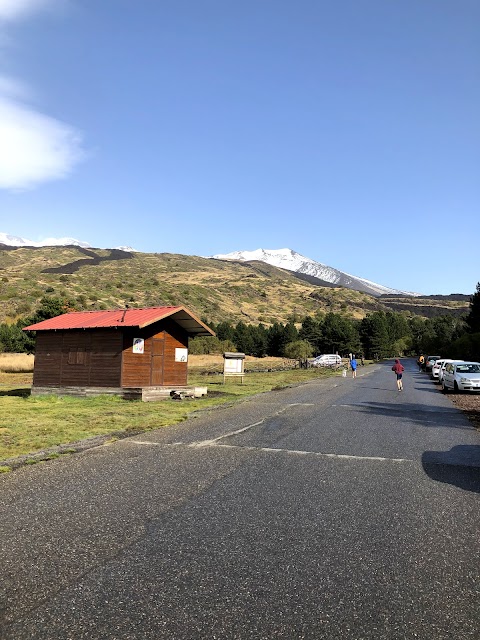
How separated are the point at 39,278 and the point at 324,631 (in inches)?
3464

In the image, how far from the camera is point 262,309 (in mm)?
118188

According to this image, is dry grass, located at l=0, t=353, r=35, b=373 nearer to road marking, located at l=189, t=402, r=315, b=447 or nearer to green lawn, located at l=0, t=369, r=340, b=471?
green lawn, located at l=0, t=369, r=340, b=471

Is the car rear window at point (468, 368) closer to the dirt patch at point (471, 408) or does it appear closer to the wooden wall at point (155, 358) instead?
the dirt patch at point (471, 408)

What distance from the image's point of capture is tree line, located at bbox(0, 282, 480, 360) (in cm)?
5128

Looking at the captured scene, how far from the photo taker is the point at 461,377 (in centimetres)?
2461

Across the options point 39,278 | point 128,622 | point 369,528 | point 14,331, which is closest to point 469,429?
point 369,528

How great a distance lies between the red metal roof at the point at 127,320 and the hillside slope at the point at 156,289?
39.8m

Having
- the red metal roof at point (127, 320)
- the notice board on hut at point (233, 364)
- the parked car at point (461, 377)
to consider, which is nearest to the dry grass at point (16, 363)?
the red metal roof at point (127, 320)

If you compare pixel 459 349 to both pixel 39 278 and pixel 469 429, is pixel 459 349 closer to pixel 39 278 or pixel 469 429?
pixel 469 429

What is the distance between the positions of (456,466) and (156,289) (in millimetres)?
85782

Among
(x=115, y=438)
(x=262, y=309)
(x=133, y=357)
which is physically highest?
(x=262, y=309)

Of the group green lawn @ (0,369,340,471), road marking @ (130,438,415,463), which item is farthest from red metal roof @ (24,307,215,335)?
road marking @ (130,438,415,463)

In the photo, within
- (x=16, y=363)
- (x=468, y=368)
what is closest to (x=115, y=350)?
(x=468, y=368)

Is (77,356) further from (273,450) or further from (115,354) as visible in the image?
(273,450)
